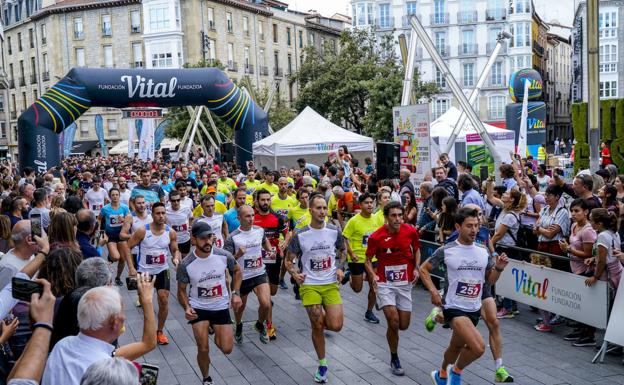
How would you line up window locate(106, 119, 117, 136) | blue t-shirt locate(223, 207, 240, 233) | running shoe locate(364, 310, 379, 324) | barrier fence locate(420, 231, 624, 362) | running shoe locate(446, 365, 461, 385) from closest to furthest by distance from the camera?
running shoe locate(446, 365, 461, 385) < barrier fence locate(420, 231, 624, 362) < running shoe locate(364, 310, 379, 324) < blue t-shirt locate(223, 207, 240, 233) < window locate(106, 119, 117, 136)

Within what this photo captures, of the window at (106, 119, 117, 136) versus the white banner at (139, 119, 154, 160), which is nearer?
the white banner at (139, 119, 154, 160)

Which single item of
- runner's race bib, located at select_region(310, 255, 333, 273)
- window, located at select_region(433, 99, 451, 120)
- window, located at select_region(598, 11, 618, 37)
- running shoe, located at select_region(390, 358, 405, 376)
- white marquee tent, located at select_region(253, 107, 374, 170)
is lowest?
running shoe, located at select_region(390, 358, 405, 376)

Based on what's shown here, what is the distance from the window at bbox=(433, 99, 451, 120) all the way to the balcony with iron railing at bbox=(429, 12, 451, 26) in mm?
6899

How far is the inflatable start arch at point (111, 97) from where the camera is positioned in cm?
2116

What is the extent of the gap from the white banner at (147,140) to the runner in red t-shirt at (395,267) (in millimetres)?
19433

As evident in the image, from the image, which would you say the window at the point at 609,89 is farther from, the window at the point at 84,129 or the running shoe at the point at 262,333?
the running shoe at the point at 262,333

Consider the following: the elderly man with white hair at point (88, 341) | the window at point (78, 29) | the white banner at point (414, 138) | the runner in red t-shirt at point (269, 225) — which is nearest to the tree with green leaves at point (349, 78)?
the window at point (78, 29)

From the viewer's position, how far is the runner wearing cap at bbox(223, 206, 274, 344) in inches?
344

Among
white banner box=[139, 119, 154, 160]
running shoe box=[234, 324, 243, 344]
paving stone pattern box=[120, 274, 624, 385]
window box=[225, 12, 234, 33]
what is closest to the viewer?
paving stone pattern box=[120, 274, 624, 385]

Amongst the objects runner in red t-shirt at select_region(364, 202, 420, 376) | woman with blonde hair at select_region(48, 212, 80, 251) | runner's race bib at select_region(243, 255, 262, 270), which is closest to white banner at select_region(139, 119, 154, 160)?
runner's race bib at select_region(243, 255, 262, 270)

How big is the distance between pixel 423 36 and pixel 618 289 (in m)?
9.02

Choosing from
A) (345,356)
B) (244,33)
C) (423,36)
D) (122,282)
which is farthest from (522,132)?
(244,33)

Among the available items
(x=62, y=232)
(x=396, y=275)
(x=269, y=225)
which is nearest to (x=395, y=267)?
(x=396, y=275)

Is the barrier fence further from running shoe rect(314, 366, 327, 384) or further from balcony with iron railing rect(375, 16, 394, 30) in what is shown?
balcony with iron railing rect(375, 16, 394, 30)
